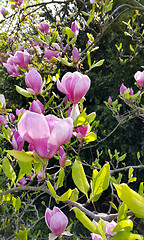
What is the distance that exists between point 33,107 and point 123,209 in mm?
304

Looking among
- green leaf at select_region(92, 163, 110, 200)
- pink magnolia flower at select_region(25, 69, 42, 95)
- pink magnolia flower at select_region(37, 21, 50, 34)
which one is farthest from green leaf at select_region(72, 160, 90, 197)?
pink magnolia flower at select_region(37, 21, 50, 34)

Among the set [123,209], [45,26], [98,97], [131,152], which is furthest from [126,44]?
[123,209]

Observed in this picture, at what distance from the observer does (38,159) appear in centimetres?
42

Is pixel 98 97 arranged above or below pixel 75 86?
below

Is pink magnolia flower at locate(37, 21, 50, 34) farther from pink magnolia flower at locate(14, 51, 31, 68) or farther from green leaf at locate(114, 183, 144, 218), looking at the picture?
green leaf at locate(114, 183, 144, 218)

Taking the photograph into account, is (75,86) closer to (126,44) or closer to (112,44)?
(126,44)

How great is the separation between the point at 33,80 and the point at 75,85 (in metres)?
0.18

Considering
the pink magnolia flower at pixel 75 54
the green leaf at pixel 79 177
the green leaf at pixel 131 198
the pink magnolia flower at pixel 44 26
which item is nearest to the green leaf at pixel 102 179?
the green leaf at pixel 79 177

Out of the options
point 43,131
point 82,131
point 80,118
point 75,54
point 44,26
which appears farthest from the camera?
point 44,26

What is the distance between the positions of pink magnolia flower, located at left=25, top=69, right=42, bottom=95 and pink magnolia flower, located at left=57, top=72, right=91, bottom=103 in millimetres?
131

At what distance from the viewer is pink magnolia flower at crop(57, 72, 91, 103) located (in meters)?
0.53

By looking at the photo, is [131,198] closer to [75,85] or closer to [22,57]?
[75,85]

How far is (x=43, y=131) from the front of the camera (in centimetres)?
37

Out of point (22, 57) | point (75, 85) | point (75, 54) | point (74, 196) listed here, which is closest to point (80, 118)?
point (75, 85)
